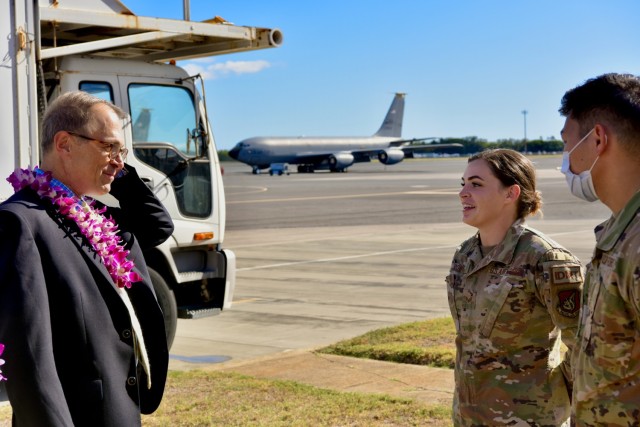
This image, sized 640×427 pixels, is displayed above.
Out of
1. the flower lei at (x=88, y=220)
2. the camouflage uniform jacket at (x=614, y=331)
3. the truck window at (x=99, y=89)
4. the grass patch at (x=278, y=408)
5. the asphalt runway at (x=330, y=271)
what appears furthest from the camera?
the asphalt runway at (x=330, y=271)

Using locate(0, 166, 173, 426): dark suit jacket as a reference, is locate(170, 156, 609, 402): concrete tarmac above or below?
below

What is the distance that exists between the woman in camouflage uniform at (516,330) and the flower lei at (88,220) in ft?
4.27

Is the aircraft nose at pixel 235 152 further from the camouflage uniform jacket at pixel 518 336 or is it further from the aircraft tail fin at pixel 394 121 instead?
the camouflage uniform jacket at pixel 518 336

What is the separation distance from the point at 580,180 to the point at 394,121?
104 meters

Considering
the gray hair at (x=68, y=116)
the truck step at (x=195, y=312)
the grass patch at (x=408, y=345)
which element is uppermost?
the gray hair at (x=68, y=116)

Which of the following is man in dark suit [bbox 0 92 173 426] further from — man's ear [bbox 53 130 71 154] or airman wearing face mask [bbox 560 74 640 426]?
airman wearing face mask [bbox 560 74 640 426]

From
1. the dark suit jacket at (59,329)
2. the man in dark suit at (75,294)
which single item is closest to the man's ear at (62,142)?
the man in dark suit at (75,294)

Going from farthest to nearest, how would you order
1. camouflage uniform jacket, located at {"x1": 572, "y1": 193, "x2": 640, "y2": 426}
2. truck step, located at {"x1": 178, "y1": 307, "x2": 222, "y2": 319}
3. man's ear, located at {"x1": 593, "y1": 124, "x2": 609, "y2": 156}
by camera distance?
truck step, located at {"x1": 178, "y1": 307, "x2": 222, "y2": 319} < man's ear, located at {"x1": 593, "y1": 124, "x2": 609, "y2": 156} < camouflage uniform jacket, located at {"x1": 572, "y1": 193, "x2": 640, "y2": 426}

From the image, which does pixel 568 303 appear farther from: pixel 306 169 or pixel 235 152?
pixel 306 169

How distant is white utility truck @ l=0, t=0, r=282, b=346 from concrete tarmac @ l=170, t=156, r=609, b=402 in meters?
0.86

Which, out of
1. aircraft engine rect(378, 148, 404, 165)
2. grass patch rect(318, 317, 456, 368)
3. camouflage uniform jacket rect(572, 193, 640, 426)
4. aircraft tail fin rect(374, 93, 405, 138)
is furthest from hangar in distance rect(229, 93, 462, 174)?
camouflage uniform jacket rect(572, 193, 640, 426)

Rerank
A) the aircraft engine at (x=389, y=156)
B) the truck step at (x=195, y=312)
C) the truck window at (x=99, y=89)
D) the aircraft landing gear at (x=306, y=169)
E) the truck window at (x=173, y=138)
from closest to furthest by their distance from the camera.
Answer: the truck window at (x=99, y=89)
the truck window at (x=173, y=138)
the truck step at (x=195, y=312)
the aircraft landing gear at (x=306, y=169)
the aircraft engine at (x=389, y=156)

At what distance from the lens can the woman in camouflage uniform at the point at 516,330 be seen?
355cm

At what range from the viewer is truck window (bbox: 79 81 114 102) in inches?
317
